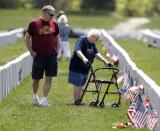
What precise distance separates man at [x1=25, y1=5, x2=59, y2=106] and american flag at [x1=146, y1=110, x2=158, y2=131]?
Result: 11.0 feet

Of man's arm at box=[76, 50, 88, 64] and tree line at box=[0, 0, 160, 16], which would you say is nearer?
man's arm at box=[76, 50, 88, 64]

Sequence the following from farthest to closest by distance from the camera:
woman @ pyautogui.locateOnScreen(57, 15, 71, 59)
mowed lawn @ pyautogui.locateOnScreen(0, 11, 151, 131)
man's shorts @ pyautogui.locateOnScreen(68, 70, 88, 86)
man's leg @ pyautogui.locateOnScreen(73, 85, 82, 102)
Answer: woman @ pyautogui.locateOnScreen(57, 15, 71, 59) < man's leg @ pyautogui.locateOnScreen(73, 85, 82, 102) < man's shorts @ pyautogui.locateOnScreen(68, 70, 88, 86) < mowed lawn @ pyautogui.locateOnScreen(0, 11, 151, 131)

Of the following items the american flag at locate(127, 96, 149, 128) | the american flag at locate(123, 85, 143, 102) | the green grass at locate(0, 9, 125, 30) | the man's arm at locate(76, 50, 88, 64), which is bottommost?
the green grass at locate(0, 9, 125, 30)

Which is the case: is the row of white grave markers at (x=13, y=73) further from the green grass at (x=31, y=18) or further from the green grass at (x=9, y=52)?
the green grass at (x=31, y=18)

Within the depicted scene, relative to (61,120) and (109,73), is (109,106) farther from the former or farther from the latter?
(109,73)

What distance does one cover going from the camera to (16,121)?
13.6m

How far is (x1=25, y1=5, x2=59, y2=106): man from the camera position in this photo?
15812 mm

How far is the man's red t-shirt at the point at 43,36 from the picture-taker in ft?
51.9

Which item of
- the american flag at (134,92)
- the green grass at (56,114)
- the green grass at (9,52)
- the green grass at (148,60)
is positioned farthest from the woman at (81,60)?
the green grass at (9,52)

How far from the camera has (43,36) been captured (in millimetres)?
15906

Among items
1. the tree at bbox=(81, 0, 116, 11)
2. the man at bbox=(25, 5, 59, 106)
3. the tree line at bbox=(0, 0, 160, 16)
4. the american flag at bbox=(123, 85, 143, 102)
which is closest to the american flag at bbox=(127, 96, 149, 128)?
the american flag at bbox=(123, 85, 143, 102)

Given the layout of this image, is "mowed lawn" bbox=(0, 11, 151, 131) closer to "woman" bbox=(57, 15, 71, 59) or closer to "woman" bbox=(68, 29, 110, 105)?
"woman" bbox=(68, 29, 110, 105)

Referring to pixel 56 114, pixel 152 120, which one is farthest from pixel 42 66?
pixel 152 120

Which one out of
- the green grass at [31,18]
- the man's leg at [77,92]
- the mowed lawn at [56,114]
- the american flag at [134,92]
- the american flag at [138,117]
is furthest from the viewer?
the green grass at [31,18]
